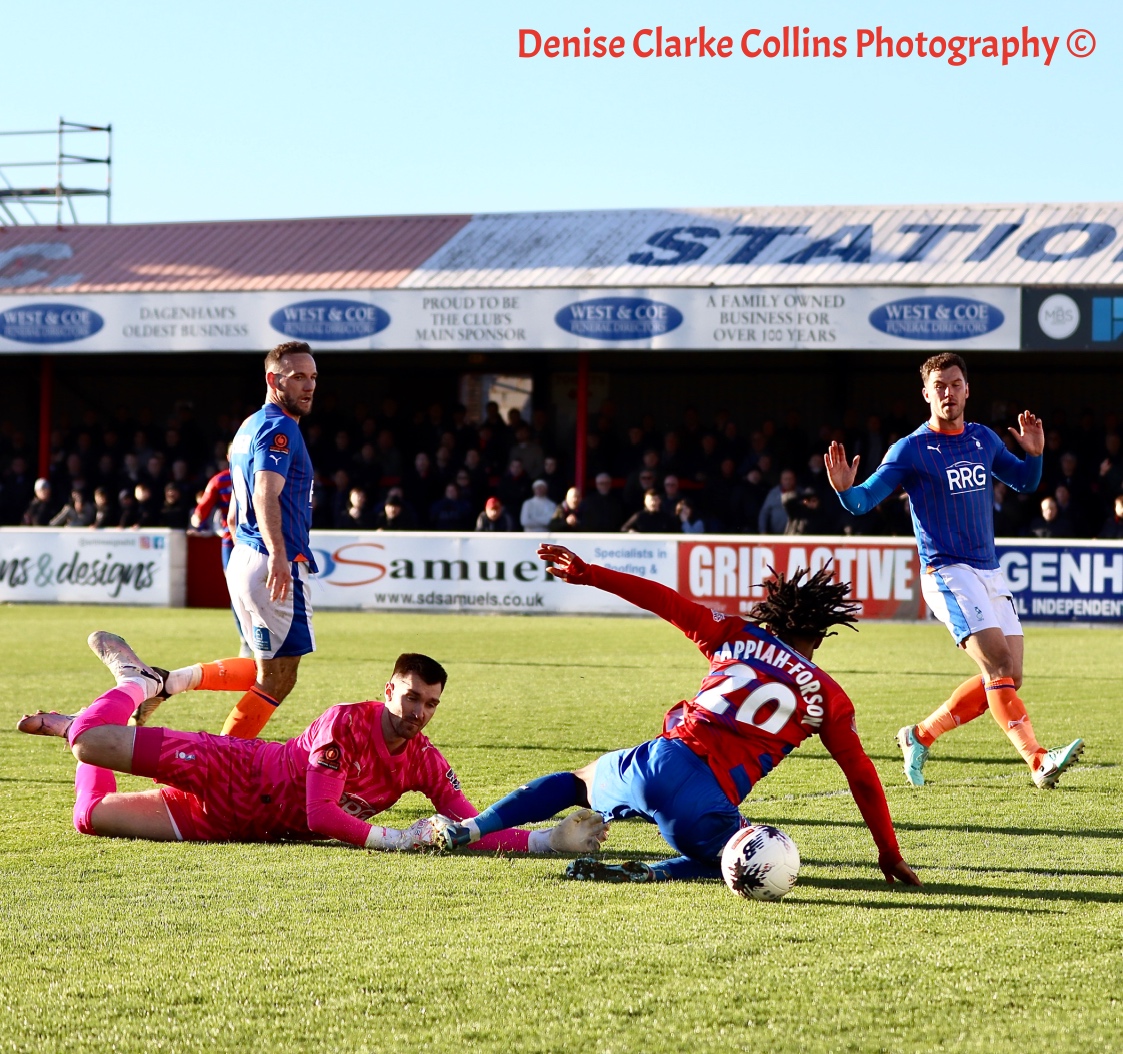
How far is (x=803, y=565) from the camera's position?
1845 centimetres

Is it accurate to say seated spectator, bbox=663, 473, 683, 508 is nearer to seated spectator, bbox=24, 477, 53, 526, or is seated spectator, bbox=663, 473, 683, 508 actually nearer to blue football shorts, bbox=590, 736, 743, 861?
seated spectator, bbox=24, 477, 53, 526

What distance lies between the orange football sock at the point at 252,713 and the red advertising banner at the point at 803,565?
12025mm

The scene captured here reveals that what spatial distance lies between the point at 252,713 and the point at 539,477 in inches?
654

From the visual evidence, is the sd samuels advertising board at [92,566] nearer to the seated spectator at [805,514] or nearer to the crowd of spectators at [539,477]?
the crowd of spectators at [539,477]

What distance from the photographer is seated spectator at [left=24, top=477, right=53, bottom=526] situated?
23.8 metres

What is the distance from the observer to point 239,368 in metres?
29.5

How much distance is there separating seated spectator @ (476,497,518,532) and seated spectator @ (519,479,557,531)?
38 centimetres

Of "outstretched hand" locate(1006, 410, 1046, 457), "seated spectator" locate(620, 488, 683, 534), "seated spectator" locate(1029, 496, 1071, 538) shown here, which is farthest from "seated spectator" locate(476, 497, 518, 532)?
"outstretched hand" locate(1006, 410, 1046, 457)

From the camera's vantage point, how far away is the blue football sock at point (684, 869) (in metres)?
5.02

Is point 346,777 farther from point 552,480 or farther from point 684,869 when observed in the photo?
point 552,480

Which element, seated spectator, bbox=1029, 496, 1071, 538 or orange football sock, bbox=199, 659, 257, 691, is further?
seated spectator, bbox=1029, 496, 1071, 538

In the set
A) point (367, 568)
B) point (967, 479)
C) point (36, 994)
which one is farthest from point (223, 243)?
point (36, 994)

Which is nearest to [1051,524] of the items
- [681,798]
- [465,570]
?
[465,570]

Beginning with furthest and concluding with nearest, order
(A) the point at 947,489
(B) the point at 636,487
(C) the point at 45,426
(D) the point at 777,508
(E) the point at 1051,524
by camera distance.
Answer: (C) the point at 45,426 < (B) the point at 636,487 < (D) the point at 777,508 < (E) the point at 1051,524 < (A) the point at 947,489
